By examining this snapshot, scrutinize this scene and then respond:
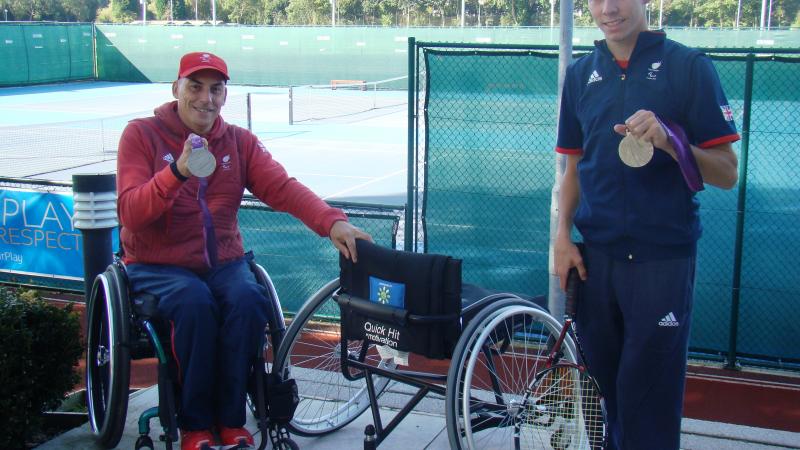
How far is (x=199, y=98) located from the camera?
3602 mm

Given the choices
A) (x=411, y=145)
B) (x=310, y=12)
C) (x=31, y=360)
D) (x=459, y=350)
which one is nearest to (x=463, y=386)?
(x=459, y=350)

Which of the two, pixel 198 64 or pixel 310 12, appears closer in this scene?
pixel 198 64

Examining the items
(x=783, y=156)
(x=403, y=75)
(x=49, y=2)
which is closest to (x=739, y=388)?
(x=783, y=156)

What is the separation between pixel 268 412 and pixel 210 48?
3352 cm

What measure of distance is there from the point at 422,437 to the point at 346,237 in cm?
103

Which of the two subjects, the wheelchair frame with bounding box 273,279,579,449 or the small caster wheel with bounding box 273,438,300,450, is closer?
the wheelchair frame with bounding box 273,279,579,449

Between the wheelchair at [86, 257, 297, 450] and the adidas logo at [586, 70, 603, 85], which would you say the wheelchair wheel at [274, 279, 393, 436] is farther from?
the adidas logo at [586, 70, 603, 85]

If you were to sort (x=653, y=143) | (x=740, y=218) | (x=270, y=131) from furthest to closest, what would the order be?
(x=270, y=131)
(x=740, y=218)
(x=653, y=143)

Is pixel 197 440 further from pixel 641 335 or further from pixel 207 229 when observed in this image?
pixel 641 335

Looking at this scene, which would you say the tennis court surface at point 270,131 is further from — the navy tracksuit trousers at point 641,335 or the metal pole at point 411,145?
the navy tracksuit trousers at point 641,335

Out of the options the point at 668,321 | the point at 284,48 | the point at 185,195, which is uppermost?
the point at 284,48

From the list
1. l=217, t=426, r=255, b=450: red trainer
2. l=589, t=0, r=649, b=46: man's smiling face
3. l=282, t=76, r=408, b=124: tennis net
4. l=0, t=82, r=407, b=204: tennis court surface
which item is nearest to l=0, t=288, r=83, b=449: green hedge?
l=217, t=426, r=255, b=450: red trainer

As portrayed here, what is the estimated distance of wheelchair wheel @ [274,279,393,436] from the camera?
369 centimetres

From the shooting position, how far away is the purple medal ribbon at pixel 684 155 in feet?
8.13
